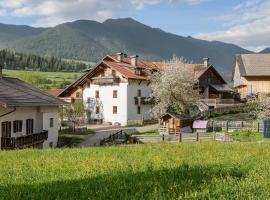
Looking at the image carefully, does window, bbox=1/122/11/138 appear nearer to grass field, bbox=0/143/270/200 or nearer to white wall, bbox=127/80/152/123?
grass field, bbox=0/143/270/200

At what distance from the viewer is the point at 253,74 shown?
77.4m

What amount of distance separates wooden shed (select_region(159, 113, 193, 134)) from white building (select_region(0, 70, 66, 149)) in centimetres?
1478

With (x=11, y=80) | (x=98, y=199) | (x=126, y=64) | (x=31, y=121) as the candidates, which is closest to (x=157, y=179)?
(x=98, y=199)

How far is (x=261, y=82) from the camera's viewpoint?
77.9 m

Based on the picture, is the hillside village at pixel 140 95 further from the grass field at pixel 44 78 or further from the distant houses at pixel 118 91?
the grass field at pixel 44 78

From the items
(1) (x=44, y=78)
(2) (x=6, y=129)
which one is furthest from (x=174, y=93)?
(1) (x=44, y=78)

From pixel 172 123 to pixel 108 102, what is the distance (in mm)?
20474

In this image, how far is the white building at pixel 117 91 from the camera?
69.9m

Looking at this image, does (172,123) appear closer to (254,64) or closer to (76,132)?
(76,132)

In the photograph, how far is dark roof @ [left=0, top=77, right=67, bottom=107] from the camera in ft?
107

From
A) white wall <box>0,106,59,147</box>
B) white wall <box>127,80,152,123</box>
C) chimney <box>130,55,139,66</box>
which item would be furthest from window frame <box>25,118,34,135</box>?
chimney <box>130,55,139,66</box>

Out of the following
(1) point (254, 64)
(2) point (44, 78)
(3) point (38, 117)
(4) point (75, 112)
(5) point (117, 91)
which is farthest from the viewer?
(2) point (44, 78)

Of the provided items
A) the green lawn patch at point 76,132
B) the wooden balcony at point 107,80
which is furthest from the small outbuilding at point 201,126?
the wooden balcony at point 107,80

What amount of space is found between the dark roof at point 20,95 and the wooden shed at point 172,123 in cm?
1619
